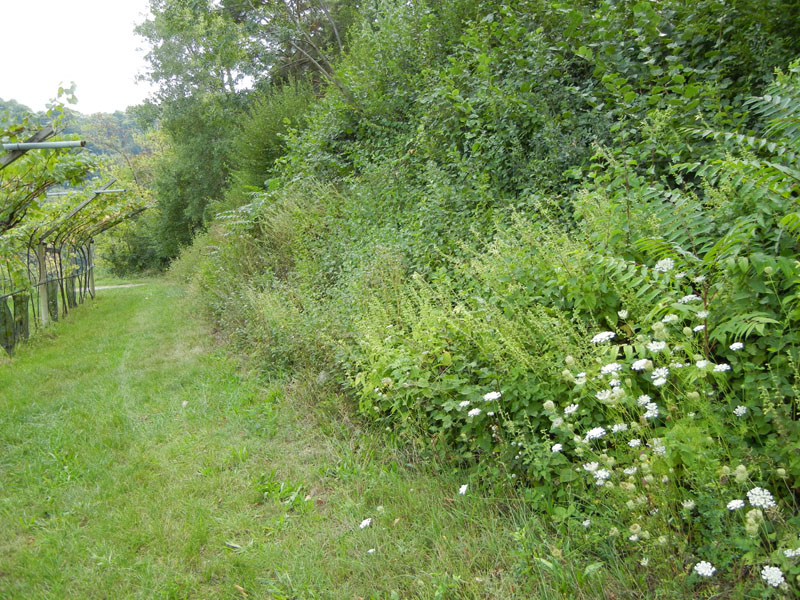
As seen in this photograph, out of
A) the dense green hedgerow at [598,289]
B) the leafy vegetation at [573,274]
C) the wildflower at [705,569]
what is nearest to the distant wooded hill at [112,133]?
the leafy vegetation at [573,274]

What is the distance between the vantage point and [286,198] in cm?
1017

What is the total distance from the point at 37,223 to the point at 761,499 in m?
13.2

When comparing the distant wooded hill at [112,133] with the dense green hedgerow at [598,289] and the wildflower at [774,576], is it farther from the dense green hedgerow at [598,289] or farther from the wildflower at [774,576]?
the wildflower at [774,576]

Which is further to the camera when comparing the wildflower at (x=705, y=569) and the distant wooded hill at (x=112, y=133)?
the distant wooded hill at (x=112, y=133)

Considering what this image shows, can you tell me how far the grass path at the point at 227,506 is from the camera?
256 centimetres

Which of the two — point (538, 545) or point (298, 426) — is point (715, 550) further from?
point (298, 426)

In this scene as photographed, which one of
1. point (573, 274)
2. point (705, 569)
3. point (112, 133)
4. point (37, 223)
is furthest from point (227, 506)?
point (112, 133)

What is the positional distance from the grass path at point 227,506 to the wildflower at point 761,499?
3.33ft

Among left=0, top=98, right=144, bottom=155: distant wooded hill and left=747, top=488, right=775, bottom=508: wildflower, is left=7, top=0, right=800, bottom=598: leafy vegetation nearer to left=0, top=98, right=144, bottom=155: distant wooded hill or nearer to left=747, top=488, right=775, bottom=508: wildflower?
A: left=747, top=488, right=775, bottom=508: wildflower

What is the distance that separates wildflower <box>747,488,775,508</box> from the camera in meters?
1.62

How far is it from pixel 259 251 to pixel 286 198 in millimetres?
1212

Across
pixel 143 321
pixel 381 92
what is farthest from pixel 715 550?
pixel 143 321

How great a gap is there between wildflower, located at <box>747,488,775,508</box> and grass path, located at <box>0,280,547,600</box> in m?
1.01

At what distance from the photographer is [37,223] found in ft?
36.0
